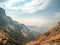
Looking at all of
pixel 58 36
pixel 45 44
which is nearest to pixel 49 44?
pixel 45 44

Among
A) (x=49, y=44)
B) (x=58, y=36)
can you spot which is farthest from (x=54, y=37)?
(x=49, y=44)

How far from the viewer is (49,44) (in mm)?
145000

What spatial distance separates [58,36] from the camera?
6688 inches

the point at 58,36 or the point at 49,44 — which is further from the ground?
the point at 58,36

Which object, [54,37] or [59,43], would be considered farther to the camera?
[54,37]

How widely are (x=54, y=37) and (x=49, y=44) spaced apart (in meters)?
29.1

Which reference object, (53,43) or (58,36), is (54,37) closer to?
(58,36)

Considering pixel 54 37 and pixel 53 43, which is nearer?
pixel 53 43

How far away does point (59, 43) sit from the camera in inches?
5497

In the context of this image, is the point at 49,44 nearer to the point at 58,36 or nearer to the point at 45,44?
the point at 45,44

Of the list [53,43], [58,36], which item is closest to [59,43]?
[53,43]

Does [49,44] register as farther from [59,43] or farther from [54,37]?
[54,37]

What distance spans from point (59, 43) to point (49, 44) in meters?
10.6

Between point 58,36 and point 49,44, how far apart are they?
95.4 feet
